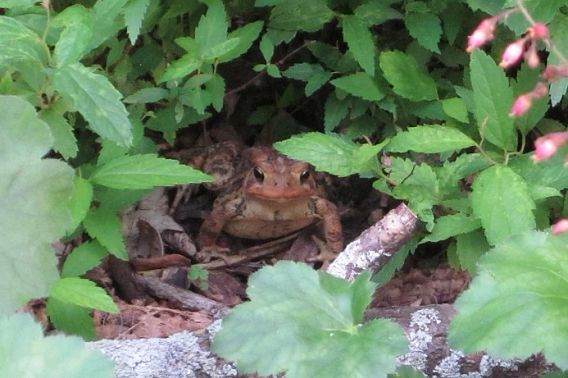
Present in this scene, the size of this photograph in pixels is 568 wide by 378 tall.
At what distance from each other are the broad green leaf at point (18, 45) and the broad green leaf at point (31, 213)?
1.16m

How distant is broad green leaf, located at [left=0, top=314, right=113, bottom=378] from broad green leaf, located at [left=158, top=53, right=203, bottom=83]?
1.78m

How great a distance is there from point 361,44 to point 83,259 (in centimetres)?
136

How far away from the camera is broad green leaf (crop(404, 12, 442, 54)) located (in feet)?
11.6

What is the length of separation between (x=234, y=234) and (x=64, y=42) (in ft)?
6.02

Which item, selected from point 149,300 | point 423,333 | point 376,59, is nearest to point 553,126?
point 376,59

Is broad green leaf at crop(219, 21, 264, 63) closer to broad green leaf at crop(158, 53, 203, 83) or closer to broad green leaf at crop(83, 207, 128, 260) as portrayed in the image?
broad green leaf at crop(158, 53, 203, 83)

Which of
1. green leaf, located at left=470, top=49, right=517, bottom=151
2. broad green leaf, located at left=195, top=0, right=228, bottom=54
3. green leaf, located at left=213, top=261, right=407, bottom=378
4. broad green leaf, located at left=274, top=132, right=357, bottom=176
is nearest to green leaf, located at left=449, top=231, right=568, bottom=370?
green leaf, located at left=213, top=261, right=407, bottom=378

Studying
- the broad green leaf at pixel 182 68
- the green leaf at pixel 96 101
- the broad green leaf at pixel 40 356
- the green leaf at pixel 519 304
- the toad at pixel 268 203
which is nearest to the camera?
the broad green leaf at pixel 40 356

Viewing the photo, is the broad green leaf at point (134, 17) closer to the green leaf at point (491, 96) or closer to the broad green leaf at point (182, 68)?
the broad green leaf at point (182, 68)

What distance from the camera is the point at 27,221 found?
1771mm

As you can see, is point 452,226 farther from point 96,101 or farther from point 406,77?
point 96,101

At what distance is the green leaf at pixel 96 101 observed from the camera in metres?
2.80

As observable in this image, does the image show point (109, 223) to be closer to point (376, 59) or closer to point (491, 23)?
point (376, 59)

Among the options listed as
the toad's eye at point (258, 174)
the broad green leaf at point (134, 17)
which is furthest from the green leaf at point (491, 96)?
the toad's eye at point (258, 174)
